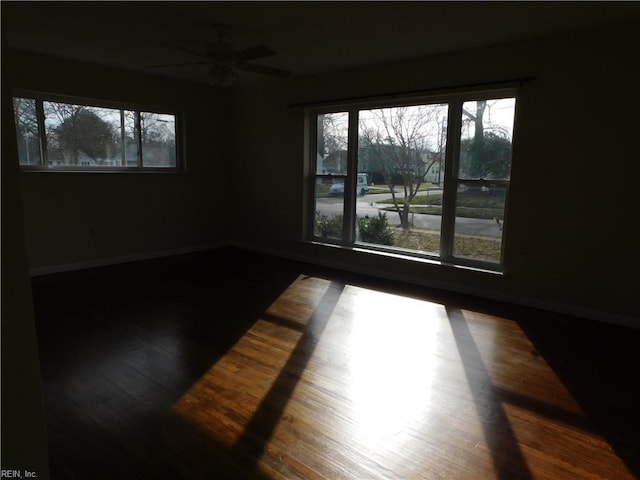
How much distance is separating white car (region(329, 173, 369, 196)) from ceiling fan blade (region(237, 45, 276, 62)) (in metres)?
2.07

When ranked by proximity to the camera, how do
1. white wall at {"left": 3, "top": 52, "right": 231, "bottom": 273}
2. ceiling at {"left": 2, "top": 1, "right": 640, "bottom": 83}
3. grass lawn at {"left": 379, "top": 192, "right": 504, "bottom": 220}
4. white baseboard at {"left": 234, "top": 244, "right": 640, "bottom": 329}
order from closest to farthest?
ceiling at {"left": 2, "top": 1, "right": 640, "bottom": 83} < white baseboard at {"left": 234, "top": 244, "right": 640, "bottom": 329} < grass lawn at {"left": 379, "top": 192, "right": 504, "bottom": 220} < white wall at {"left": 3, "top": 52, "right": 231, "bottom": 273}

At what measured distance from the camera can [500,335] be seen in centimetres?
335

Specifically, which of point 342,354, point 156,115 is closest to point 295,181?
point 156,115

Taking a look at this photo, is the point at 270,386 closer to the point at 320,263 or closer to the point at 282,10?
the point at 282,10

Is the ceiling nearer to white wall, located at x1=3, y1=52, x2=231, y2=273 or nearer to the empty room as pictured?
the empty room

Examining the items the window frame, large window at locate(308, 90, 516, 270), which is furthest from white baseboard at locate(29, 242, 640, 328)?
the window frame

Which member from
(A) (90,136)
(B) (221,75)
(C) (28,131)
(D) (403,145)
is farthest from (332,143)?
(C) (28,131)

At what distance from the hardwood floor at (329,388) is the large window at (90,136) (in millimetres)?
1609

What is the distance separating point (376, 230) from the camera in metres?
5.28

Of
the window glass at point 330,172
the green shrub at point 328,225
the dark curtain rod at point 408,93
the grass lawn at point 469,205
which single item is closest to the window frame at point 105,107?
the dark curtain rod at point 408,93

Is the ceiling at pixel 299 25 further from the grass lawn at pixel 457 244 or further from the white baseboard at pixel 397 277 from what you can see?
the white baseboard at pixel 397 277

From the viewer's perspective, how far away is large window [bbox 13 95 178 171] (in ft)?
15.5

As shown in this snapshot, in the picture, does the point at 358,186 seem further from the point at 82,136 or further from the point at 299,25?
the point at 82,136

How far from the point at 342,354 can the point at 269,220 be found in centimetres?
358
